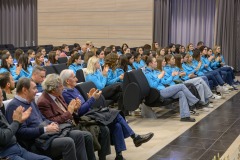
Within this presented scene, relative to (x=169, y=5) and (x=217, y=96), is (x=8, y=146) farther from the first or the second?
(x=169, y=5)

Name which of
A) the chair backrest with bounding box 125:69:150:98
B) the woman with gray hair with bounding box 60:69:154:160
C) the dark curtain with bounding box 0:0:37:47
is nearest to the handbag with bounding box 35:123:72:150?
the woman with gray hair with bounding box 60:69:154:160

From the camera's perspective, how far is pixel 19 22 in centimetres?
1658

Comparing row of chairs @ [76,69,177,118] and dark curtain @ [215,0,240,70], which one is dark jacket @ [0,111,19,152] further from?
dark curtain @ [215,0,240,70]

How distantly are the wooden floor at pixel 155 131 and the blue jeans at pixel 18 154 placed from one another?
1.59 m

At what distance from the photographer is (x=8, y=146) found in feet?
11.3

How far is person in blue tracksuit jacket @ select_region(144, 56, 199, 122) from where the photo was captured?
277 inches

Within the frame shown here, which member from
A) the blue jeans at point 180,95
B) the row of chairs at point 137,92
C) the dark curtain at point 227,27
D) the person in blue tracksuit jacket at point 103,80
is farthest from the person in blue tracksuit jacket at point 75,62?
the dark curtain at point 227,27

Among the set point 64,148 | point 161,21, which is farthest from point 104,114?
point 161,21

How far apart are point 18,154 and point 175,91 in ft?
13.2

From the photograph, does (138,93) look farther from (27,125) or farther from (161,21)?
(161,21)

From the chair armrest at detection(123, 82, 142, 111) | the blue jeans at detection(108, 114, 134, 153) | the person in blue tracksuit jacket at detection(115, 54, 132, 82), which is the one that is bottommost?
the blue jeans at detection(108, 114, 134, 153)

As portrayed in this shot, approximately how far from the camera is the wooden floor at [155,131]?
207 inches

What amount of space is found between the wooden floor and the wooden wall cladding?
6.79m

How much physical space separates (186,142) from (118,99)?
1647 mm
